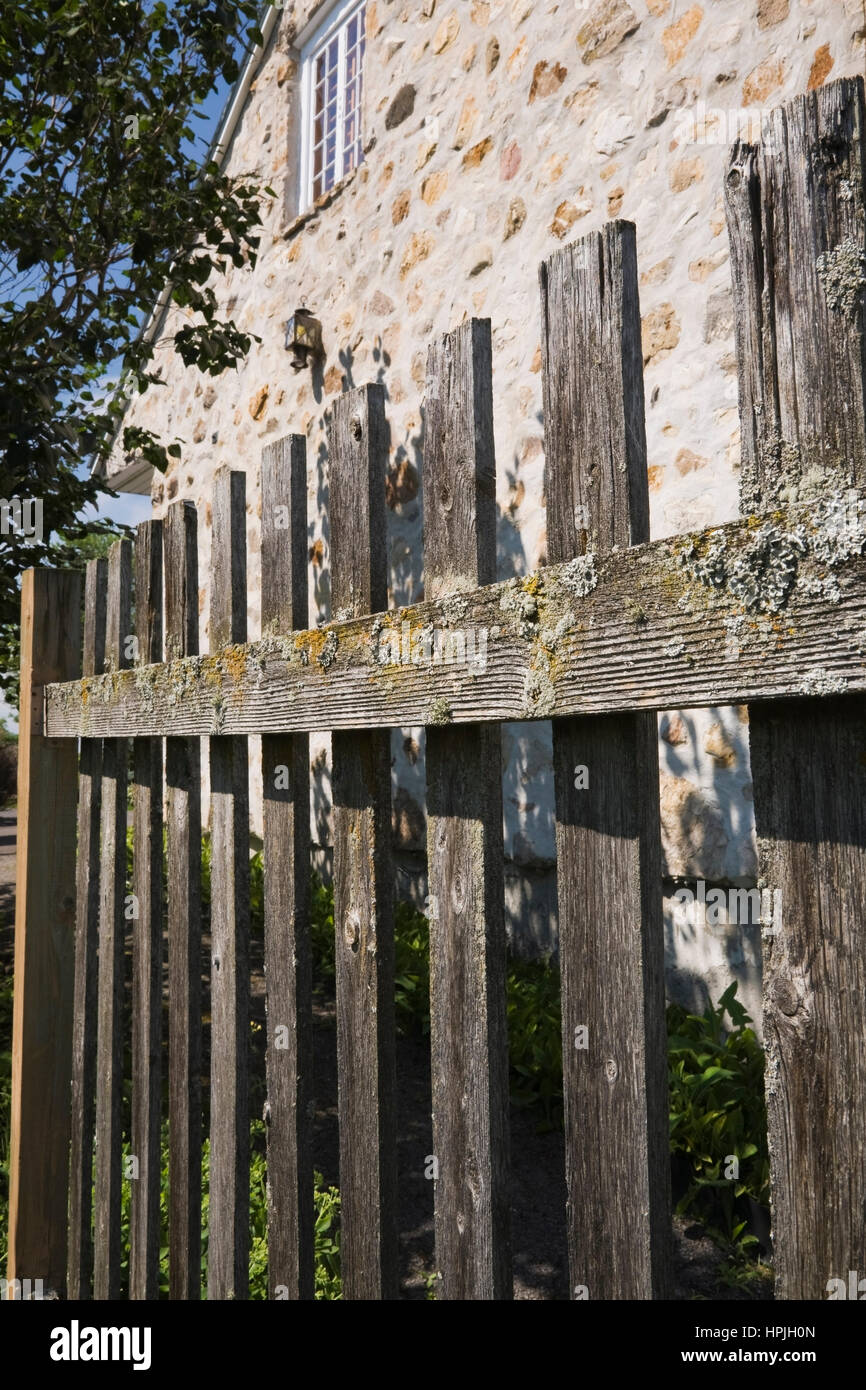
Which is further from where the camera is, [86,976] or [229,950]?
[86,976]

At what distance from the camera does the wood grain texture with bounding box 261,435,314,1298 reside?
1440 millimetres

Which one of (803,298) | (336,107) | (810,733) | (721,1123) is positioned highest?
(336,107)

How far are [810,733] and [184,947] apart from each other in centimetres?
140

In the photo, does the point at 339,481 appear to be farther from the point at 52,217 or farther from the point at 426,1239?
the point at 52,217

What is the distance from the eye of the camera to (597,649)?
0.90 meters

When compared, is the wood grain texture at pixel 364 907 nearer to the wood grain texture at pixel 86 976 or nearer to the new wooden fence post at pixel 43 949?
the wood grain texture at pixel 86 976

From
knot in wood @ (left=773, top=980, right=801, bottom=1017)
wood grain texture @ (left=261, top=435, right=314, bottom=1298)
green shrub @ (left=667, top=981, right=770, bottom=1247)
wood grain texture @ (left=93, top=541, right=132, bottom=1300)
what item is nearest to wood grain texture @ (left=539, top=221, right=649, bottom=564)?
knot in wood @ (left=773, top=980, right=801, bottom=1017)

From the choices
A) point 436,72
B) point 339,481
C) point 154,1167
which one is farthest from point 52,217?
point 154,1167

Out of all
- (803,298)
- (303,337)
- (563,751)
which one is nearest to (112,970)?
(563,751)

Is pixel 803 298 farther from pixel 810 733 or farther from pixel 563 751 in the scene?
pixel 563 751

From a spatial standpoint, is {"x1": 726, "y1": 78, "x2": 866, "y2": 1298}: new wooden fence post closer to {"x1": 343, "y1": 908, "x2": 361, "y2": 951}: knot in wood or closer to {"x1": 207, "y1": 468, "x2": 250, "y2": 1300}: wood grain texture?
{"x1": 343, "y1": 908, "x2": 361, "y2": 951}: knot in wood

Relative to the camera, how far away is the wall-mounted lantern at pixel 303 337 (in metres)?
5.62

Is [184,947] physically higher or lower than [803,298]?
lower
